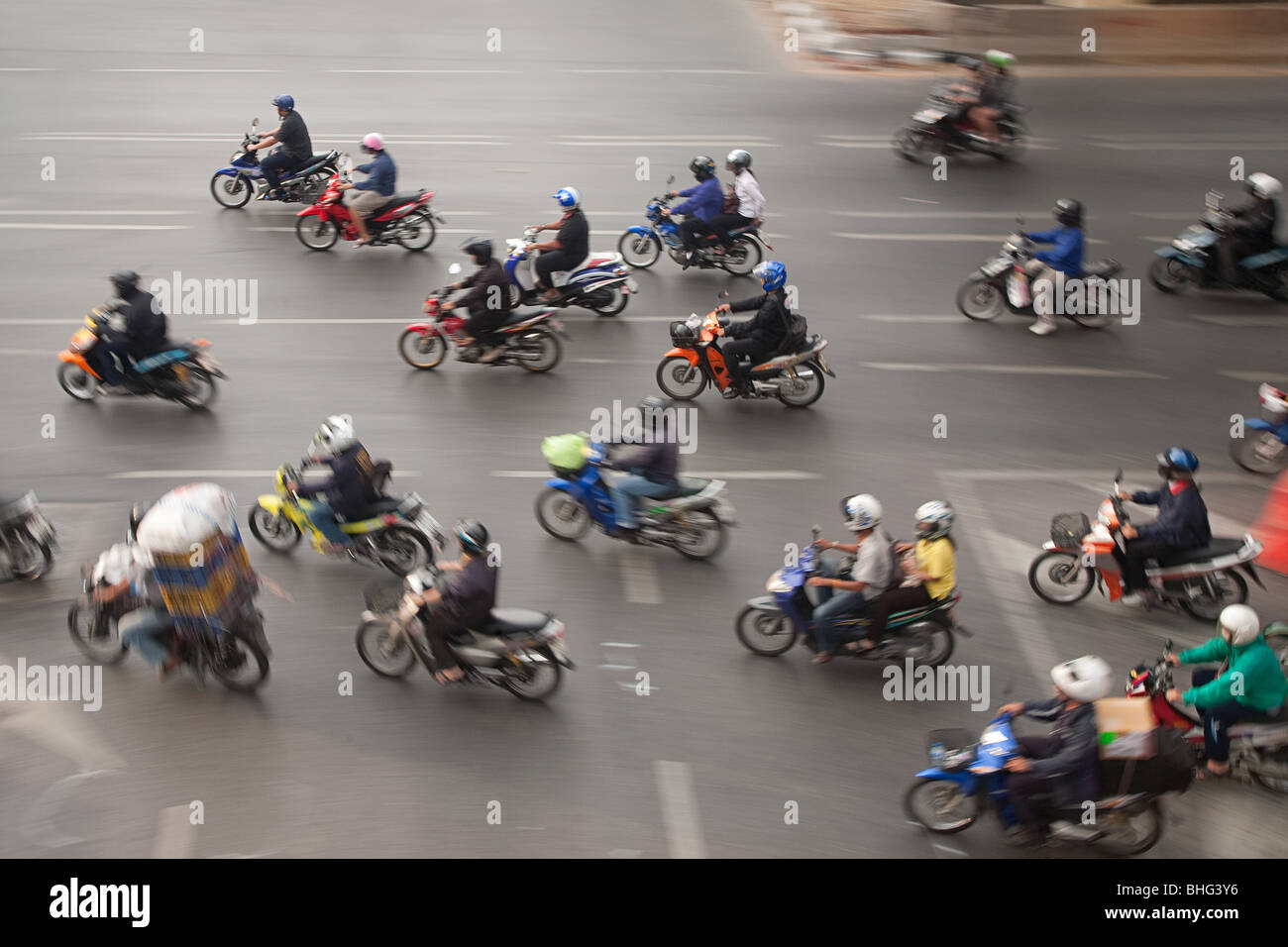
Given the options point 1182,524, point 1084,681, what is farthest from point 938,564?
point 1182,524

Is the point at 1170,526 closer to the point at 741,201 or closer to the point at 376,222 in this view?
the point at 741,201

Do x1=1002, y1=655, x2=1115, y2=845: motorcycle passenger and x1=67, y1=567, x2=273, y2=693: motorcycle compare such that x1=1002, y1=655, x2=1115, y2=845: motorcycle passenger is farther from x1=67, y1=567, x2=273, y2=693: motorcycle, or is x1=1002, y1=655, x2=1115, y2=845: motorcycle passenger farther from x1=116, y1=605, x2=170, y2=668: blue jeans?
x1=116, y1=605, x2=170, y2=668: blue jeans

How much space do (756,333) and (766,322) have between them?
0.54 feet

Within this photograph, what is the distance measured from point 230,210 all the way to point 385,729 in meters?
11.5

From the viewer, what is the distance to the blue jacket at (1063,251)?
14.0 meters

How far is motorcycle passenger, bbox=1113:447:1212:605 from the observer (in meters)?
9.28

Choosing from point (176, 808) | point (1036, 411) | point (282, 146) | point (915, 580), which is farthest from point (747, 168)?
point (176, 808)

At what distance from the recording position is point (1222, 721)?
7.77 metres

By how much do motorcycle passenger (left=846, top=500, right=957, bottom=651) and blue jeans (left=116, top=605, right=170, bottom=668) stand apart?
5.35m

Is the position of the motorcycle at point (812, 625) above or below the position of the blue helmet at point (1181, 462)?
below

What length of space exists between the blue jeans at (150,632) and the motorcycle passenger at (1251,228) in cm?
1370

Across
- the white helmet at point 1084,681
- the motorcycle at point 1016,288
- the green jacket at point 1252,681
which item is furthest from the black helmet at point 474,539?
the motorcycle at point 1016,288

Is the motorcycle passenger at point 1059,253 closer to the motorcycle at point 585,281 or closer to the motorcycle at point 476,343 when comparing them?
the motorcycle at point 585,281

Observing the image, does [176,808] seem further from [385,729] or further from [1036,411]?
[1036,411]
